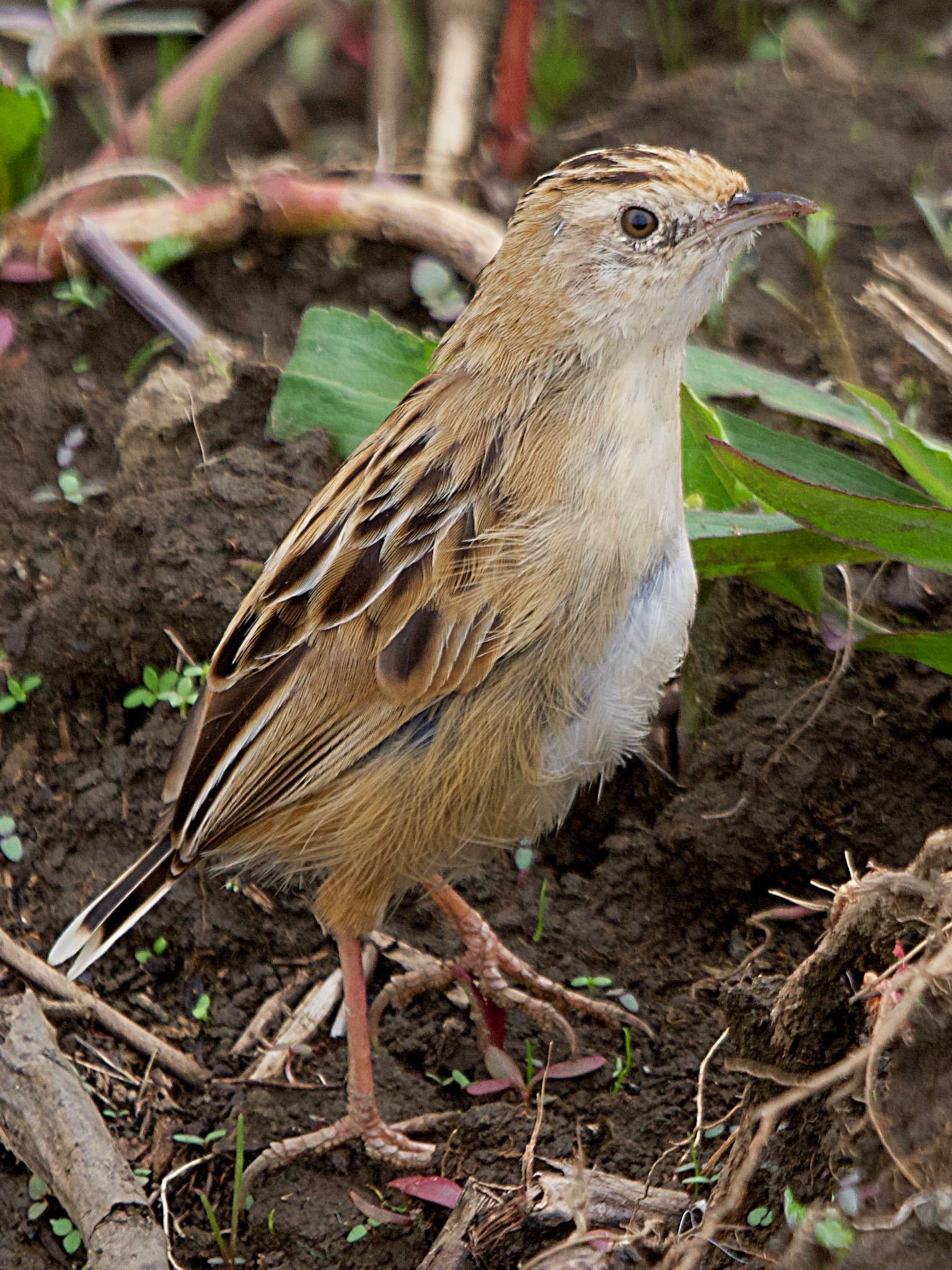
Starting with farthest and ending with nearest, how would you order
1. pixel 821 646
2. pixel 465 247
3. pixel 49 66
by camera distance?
pixel 49 66 < pixel 465 247 < pixel 821 646

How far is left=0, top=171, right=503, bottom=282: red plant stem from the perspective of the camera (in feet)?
18.8

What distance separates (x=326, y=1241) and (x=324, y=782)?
108 cm

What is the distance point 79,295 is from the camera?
18.5ft

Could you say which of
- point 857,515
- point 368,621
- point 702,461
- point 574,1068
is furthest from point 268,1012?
point 857,515

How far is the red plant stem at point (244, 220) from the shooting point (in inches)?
225

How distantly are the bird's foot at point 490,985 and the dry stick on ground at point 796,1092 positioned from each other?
1.03m

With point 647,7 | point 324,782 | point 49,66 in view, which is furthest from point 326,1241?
point 647,7

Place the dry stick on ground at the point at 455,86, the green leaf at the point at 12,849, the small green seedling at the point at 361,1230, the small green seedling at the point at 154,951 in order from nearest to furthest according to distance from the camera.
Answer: the small green seedling at the point at 361,1230 < the small green seedling at the point at 154,951 < the green leaf at the point at 12,849 < the dry stick on ground at the point at 455,86

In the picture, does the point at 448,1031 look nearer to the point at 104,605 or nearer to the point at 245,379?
the point at 104,605

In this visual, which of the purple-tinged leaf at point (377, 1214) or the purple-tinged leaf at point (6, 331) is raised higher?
the purple-tinged leaf at point (6, 331)

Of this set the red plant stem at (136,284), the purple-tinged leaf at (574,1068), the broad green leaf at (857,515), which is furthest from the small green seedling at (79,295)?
the purple-tinged leaf at (574,1068)

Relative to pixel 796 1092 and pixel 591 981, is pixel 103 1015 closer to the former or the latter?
pixel 591 981

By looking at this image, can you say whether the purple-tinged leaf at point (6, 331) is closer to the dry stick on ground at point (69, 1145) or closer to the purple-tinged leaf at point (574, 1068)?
the dry stick on ground at point (69, 1145)

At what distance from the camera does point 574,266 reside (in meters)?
3.53
